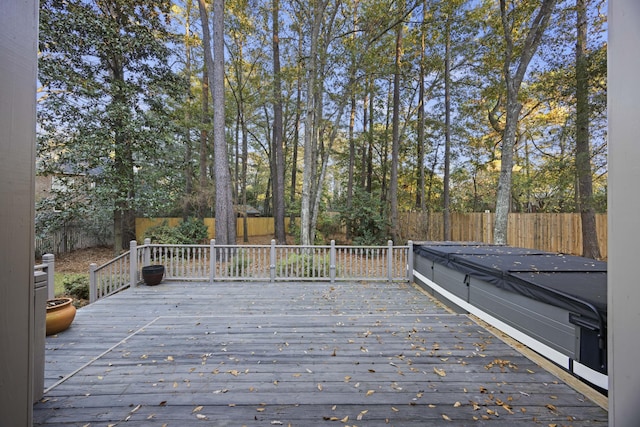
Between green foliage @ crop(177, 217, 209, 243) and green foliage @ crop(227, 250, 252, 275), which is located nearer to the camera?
green foliage @ crop(227, 250, 252, 275)

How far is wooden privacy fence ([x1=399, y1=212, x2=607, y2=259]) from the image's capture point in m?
8.10

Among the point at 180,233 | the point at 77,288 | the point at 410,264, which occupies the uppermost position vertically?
the point at 180,233

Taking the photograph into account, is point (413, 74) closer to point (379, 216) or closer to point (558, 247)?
point (379, 216)

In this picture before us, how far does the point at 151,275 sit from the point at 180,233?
4.71 metres

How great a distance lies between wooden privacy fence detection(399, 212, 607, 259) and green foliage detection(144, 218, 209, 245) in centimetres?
828

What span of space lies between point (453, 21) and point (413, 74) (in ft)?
10.8

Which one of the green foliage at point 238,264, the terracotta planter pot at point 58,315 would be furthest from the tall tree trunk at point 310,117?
the terracotta planter pot at point 58,315

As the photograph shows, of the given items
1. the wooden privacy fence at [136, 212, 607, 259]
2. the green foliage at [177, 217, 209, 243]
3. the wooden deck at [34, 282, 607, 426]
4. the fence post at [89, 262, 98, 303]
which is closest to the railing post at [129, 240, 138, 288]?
the fence post at [89, 262, 98, 303]

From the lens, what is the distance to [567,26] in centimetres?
718

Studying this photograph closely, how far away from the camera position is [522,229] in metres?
8.82

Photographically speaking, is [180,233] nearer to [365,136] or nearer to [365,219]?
[365,219]

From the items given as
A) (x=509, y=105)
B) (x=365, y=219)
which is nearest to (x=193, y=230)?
(x=365, y=219)
